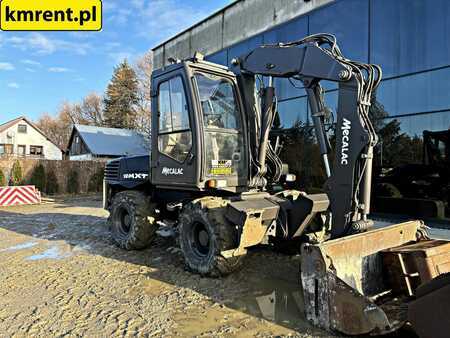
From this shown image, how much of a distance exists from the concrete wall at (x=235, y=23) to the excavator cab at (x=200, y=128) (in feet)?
18.6

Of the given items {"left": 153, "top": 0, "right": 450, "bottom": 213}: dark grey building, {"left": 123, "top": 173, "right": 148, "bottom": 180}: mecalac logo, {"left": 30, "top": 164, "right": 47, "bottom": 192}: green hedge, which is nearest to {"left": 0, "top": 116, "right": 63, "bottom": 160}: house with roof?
{"left": 30, "top": 164, "right": 47, "bottom": 192}: green hedge

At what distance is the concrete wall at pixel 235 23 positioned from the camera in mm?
10742

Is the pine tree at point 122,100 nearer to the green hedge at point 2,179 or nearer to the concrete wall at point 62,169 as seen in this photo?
the concrete wall at point 62,169

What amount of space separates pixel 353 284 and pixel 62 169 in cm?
2071

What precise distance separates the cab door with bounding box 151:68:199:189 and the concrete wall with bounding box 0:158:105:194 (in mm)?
17268

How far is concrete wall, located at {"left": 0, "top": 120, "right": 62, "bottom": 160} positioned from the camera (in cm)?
4253

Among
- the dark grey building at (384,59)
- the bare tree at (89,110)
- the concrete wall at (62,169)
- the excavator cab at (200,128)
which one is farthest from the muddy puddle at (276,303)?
the bare tree at (89,110)

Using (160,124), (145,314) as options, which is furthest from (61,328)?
(160,124)

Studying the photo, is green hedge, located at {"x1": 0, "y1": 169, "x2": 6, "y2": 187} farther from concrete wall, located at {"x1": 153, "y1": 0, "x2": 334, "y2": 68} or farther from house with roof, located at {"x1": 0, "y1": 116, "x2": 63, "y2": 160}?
house with roof, located at {"x1": 0, "y1": 116, "x2": 63, "y2": 160}

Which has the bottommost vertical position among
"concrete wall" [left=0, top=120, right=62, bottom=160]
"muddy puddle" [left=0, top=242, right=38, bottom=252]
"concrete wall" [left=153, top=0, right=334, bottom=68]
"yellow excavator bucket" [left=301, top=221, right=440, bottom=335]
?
"muddy puddle" [left=0, top=242, right=38, bottom=252]

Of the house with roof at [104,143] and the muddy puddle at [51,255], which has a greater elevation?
the house with roof at [104,143]

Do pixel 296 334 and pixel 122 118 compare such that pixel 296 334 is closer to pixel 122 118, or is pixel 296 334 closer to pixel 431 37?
pixel 431 37

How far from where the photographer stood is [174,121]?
19.1 feet

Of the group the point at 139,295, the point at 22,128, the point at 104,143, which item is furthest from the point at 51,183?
the point at 22,128
